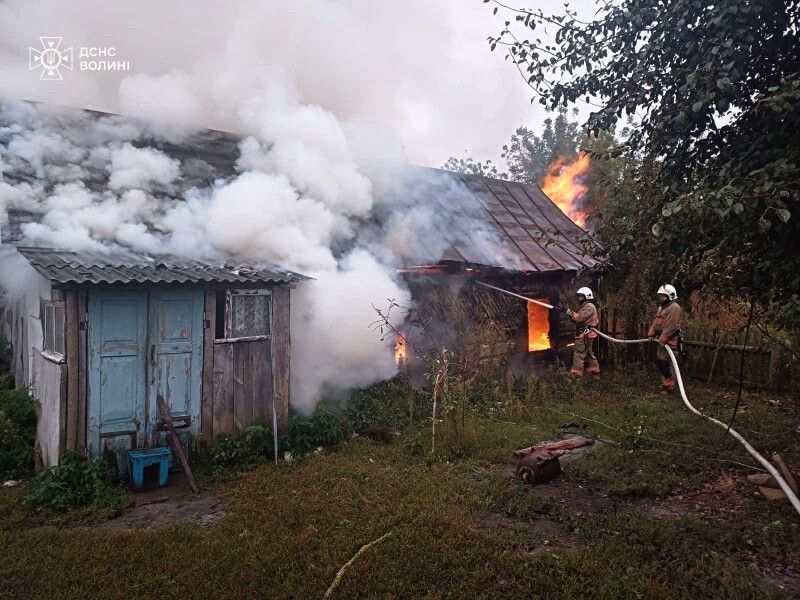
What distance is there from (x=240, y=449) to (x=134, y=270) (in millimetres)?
2883

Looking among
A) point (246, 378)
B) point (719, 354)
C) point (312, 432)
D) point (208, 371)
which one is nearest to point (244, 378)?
point (246, 378)

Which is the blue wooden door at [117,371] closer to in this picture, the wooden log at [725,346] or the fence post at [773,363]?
the wooden log at [725,346]

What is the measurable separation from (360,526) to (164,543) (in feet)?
6.45

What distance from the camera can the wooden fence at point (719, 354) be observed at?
427 inches

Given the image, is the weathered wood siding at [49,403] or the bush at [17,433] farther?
the bush at [17,433]

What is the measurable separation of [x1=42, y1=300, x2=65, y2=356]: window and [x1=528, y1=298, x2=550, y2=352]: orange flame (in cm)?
1112

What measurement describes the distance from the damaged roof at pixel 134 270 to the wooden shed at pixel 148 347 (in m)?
0.02

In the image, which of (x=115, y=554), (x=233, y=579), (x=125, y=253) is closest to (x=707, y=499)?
(x=233, y=579)

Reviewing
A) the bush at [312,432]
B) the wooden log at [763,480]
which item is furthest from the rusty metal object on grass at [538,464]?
the bush at [312,432]

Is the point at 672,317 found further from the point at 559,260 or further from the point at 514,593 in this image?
the point at 514,593

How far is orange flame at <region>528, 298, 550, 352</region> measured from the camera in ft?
47.4

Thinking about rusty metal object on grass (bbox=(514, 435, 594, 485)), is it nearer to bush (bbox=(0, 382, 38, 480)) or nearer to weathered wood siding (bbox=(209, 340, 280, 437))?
weathered wood siding (bbox=(209, 340, 280, 437))

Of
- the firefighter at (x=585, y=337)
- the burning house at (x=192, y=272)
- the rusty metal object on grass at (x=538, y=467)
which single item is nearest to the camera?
the rusty metal object on grass at (x=538, y=467)

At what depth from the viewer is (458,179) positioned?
49.6 feet
